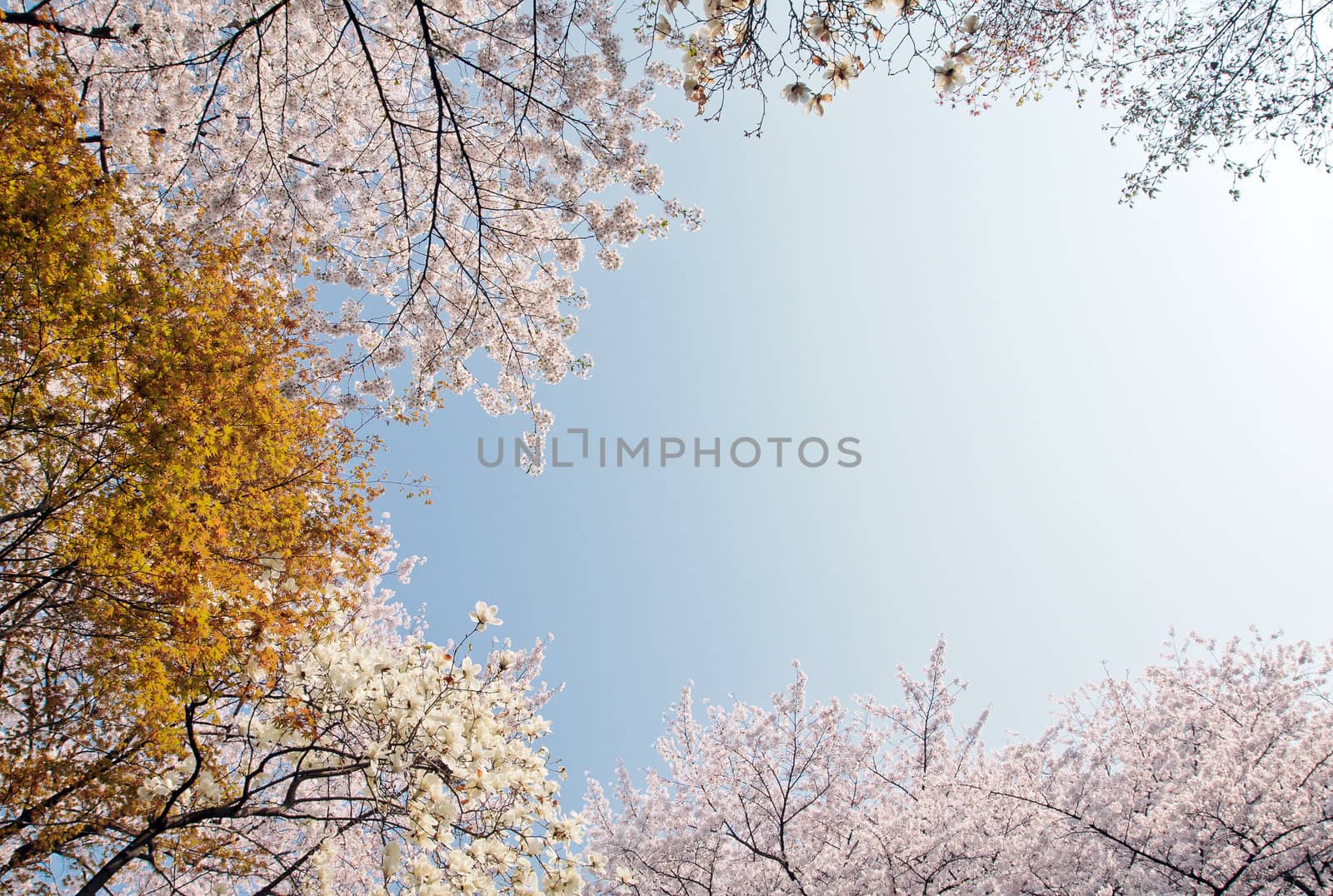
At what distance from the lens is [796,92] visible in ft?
8.82

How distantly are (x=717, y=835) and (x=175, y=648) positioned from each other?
25.2 feet

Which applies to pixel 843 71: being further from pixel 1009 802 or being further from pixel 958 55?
pixel 1009 802

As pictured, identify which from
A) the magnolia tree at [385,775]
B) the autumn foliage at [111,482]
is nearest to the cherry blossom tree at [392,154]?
the autumn foliage at [111,482]

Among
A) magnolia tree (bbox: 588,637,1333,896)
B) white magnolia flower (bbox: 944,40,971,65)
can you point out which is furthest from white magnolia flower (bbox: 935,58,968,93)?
magnolia tree (bbox: 588,637,1333,896)

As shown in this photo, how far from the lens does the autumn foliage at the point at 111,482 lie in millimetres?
3686

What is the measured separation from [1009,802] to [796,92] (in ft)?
30.5

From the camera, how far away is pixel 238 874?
13.7 ft

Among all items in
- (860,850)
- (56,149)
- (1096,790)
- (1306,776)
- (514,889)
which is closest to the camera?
(514,889)

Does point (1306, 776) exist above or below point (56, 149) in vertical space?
below

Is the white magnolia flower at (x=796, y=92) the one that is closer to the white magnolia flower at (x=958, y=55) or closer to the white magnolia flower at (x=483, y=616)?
the white magnolia flower at (x=958, y=55)

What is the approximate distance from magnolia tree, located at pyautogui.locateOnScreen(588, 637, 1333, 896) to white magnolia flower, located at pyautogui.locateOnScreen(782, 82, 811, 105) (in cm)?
829

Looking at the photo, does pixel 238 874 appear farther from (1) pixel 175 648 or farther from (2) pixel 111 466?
(2) pixel 111 466

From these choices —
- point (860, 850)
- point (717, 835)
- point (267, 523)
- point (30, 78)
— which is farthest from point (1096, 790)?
point (30, 78)

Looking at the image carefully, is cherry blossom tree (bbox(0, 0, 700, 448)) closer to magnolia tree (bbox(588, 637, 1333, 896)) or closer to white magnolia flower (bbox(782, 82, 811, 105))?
white magnolia flower (bbox(782, 82, 811, 105))
